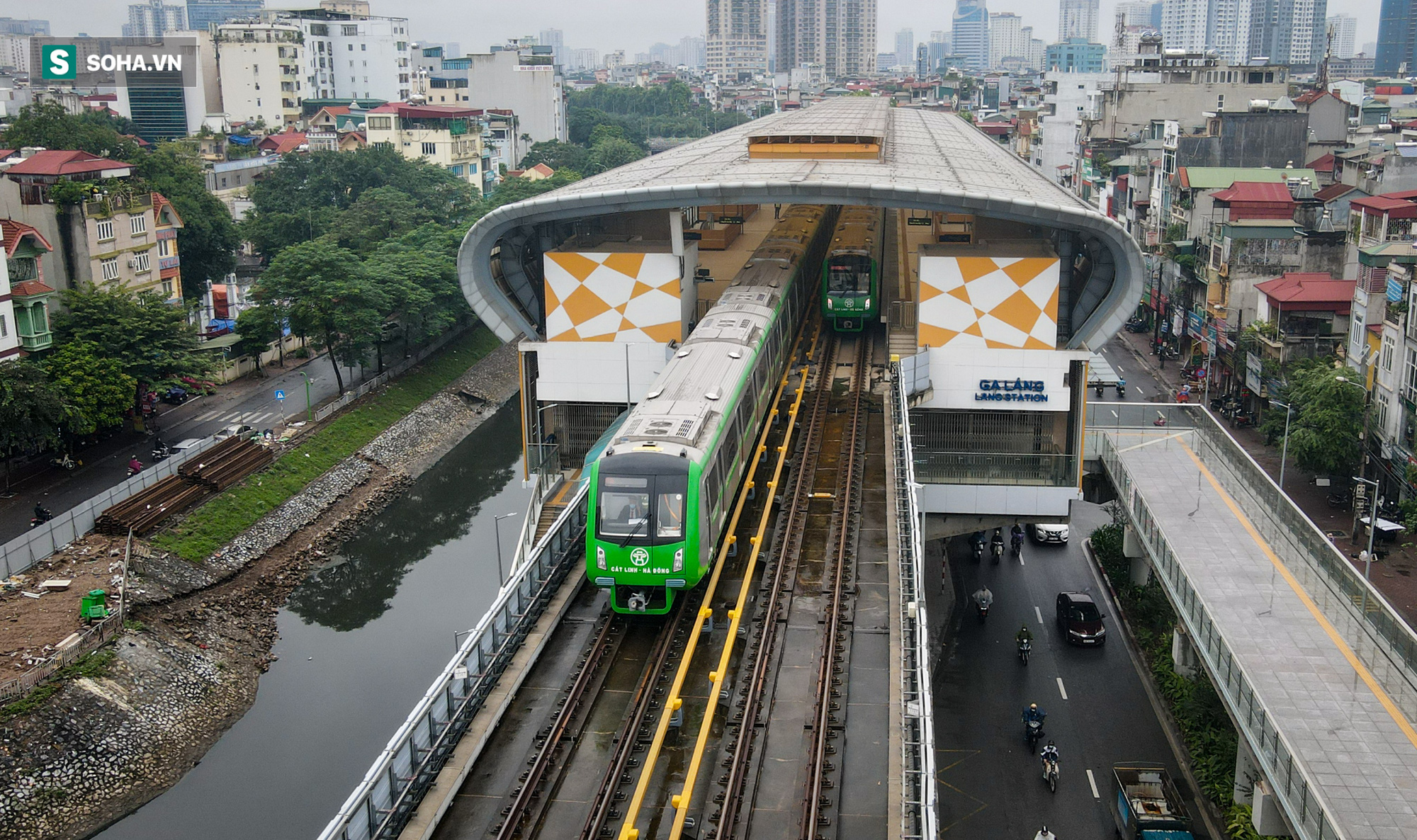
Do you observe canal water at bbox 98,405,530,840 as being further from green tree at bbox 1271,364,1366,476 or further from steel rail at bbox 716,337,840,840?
green tree at bbox 1271,364,1366,476

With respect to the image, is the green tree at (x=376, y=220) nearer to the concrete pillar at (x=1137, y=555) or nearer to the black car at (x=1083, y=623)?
the black car at (x=1083, y=623)

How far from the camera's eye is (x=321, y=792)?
25.7 m

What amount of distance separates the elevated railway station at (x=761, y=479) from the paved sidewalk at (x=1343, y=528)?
6.55 meters

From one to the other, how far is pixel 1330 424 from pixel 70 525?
3537 cm

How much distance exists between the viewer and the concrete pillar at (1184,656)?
82.7 ft

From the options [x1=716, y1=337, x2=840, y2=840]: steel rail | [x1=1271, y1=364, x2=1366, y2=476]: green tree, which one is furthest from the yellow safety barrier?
[x1=1271, y1=364, x2=1366, y2=476]: green tree

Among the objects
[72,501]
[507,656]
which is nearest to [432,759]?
[507,656]

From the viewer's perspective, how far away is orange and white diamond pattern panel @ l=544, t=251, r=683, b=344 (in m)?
28.1

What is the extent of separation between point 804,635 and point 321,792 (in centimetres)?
1281

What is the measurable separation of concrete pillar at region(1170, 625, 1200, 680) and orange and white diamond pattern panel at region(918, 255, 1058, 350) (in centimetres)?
666

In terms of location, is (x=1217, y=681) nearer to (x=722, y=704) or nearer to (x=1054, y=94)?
(x=722, y=704)

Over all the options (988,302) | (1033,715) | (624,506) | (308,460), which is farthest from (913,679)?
(308,460)

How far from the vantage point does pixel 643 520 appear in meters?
18.2

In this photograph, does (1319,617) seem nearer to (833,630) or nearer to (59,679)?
(833,630)
